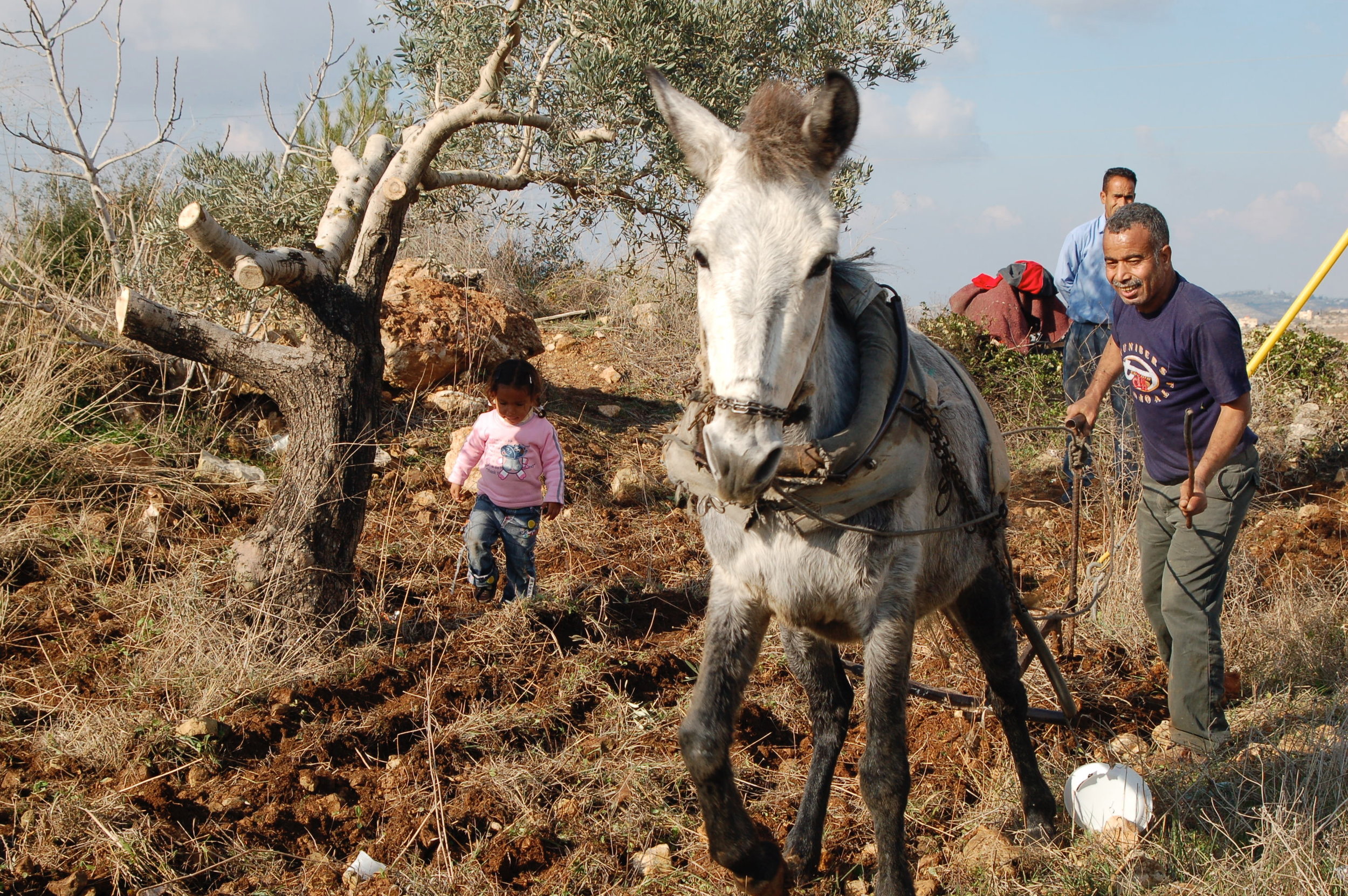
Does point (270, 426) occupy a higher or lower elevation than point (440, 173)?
lower

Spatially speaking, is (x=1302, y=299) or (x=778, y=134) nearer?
(x=778, y=134)

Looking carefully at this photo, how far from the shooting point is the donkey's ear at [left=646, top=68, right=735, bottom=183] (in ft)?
8.16

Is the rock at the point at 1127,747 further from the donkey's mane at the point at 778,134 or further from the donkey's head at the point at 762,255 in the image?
the donkey's mane at the point at 778,134

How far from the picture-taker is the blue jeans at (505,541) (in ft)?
16.3

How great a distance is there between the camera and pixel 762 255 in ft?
7.06

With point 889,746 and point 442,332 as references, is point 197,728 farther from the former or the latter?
point 442,332

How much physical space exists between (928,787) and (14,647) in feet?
13.4

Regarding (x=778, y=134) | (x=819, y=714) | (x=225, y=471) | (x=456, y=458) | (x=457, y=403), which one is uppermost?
(x=778, y=134)

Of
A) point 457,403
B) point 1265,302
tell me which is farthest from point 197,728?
point 1265,302

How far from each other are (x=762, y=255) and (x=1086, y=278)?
5.42 m

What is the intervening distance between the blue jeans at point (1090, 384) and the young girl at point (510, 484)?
334 cm

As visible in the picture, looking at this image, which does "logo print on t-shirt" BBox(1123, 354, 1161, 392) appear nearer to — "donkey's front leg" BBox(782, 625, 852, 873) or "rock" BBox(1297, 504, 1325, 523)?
"donkey's front leg" BBox(782, 625, 852, 873)

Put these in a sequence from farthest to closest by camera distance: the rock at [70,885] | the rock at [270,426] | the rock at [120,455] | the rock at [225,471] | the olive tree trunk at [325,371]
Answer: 1. the rock at [270,426]
2. the rock at [225,471]
3. the rock at [120,455]
4. the olive tree trunk at [325,371]
5. the rock at [70,885]

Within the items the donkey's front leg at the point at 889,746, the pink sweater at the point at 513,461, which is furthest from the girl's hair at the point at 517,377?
the donkey's front leg at the point at 889,746
